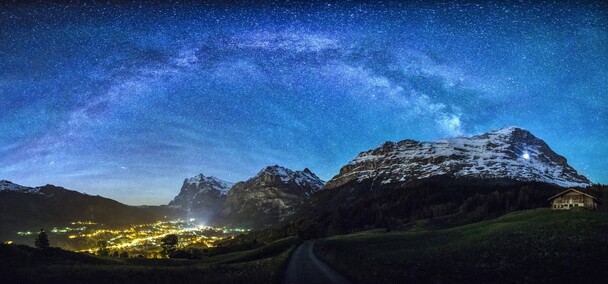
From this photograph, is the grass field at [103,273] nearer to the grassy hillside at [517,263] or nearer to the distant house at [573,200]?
the grassy hillside at [517,263]

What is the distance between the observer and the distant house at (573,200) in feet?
294

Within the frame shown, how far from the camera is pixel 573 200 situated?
9381 centimetres

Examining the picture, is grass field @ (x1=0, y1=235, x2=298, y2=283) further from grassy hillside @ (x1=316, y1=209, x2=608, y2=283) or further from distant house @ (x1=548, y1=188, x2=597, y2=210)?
distant house @ (x1=548, y1=188, x2=597, y2=210)

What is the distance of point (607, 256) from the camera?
88.1 feet

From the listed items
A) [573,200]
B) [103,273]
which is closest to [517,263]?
→ [103,273]

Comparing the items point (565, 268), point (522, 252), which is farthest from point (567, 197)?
point (565, 268)

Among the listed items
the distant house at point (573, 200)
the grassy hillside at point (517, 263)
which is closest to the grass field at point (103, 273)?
the grassy hillside at point (517, 263)


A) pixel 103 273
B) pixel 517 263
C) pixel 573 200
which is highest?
pixel 573 200

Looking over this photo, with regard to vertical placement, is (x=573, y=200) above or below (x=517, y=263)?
above

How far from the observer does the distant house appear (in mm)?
89475

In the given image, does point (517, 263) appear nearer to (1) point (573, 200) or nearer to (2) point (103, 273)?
(2) point (103, 273)

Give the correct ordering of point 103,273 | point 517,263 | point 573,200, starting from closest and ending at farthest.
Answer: point 517,263 < point 103,273 < point 573,200

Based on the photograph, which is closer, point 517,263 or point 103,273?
point 517,263

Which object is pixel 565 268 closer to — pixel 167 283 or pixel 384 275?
pixel 384 275
